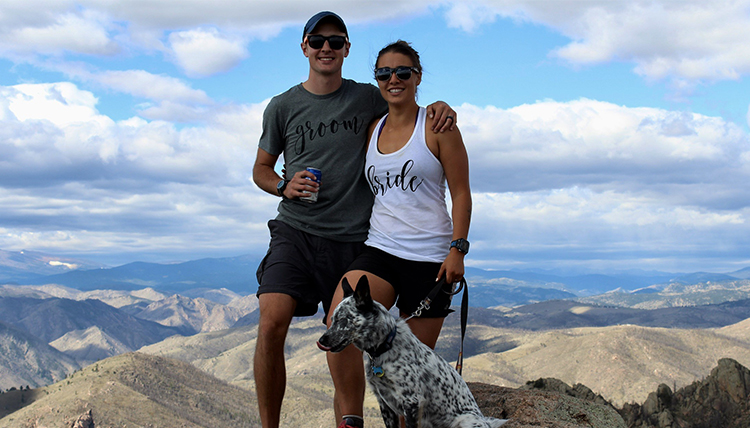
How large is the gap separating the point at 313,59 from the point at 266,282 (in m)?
2.73

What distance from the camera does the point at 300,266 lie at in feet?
23.1

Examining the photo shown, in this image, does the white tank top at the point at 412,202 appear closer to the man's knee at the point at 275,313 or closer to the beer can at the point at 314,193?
the beer can at the point at 314,193

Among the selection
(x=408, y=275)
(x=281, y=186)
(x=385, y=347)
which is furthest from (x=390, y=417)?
(x=281, y=186)

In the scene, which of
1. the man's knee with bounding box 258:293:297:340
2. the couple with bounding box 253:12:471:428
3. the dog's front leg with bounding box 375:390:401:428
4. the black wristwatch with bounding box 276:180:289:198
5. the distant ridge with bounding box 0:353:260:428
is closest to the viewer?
the dog's front leg with bounding box 375:390:401:428

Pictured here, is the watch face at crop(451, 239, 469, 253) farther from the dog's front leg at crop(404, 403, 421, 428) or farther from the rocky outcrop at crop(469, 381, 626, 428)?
the rocky outcrop at crop(469, 381, 626, 428)

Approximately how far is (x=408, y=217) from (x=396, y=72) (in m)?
1.58

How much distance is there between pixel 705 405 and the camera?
29.7 m

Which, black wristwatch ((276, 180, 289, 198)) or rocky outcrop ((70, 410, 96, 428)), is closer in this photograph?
black wristwatch ((276, 180, 289, 198))

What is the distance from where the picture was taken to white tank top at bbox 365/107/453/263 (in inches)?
250

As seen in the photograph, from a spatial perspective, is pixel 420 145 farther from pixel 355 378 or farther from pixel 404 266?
pixel 355 378

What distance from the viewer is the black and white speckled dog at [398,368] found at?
17.6 ft

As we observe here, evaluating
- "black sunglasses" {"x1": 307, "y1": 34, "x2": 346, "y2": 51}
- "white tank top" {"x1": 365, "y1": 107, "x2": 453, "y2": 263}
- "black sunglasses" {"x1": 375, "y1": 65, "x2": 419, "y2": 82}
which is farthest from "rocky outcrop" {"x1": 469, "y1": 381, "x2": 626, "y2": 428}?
"black sunglasses" {"x1": 307, "y1": 34, "x2": 346, "y2": 51}

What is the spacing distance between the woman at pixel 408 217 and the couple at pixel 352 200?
0.04 feet

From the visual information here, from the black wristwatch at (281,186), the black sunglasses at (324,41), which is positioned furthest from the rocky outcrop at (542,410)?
the black sunglasses at (324,41)
